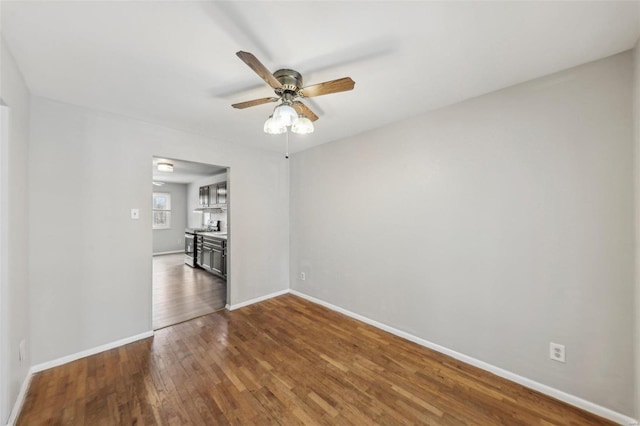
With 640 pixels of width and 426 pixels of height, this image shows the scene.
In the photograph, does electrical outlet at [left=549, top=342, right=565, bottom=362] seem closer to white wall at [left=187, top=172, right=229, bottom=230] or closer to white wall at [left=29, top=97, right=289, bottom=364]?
white wall at [left=29, top=97, right=289, bottom=364]

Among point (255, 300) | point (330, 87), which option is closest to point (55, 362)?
point (255, 300)

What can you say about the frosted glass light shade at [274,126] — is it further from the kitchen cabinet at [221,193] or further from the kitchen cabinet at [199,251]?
the kitchen cabinet at [199,251]

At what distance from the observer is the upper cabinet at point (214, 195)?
5629 mm

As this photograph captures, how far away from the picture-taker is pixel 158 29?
137cm

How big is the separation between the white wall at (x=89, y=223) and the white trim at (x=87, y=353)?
4cm

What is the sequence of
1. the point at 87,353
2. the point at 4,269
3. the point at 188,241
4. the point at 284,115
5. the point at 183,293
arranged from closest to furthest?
the point at 4,269 < the point at 284,115 < the point at 87,353 < the point at 183,293 < the point at 188,241

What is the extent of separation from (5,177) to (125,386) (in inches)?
66.9

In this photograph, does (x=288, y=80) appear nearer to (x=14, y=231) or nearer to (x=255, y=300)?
(x=14, y=231)

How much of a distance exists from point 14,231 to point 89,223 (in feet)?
2.33

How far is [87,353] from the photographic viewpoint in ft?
→ 7.62

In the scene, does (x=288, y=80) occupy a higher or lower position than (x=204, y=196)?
higher

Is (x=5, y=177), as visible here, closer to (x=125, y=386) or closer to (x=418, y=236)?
(x=125, y=386)

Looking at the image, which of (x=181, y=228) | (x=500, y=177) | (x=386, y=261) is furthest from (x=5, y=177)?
(x=181, y=228)

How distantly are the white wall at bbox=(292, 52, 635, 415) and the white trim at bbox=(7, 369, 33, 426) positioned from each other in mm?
2944
